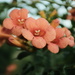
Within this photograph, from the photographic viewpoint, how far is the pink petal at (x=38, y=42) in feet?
5.81

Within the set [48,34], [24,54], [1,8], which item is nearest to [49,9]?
[1,8]

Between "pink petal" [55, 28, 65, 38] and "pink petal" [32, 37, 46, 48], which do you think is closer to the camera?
"pink petal" [32, 37, 46, 48]

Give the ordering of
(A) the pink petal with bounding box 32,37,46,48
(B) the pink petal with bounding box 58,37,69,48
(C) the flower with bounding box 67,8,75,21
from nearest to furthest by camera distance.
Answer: (A) the pink petal with bounding box 32,37,46,48, (B) the pink petal with bounding box 58,37,69,48, (C) the flower with bounding box 67,8,75,21

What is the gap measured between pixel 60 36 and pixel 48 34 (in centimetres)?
11

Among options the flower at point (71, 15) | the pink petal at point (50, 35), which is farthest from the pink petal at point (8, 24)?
the flower at point (71, 15)

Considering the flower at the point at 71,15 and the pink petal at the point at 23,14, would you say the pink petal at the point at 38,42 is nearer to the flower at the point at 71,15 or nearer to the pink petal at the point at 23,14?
the pink petal at the point at 23,14

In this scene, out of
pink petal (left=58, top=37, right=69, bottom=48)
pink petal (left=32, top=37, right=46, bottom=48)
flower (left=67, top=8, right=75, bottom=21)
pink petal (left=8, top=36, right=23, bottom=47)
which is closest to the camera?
pink petal (left=32, top=37, right=46, bottom=48)

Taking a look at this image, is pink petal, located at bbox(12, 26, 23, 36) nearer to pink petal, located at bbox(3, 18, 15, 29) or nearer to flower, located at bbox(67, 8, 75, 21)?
pink petal, located at bbox(3, 18, 15, 29)

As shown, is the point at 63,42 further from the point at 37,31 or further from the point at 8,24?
the point at 8,24

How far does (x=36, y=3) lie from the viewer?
9.32ft

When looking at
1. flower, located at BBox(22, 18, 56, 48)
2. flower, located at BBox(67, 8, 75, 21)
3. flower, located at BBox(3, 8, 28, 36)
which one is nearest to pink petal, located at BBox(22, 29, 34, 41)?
flower, located at BBox(22, 18, 56, 48)

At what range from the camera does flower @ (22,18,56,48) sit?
179cm

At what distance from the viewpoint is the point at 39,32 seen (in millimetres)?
1955

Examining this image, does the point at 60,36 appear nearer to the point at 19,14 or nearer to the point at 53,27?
the point at 53,27
